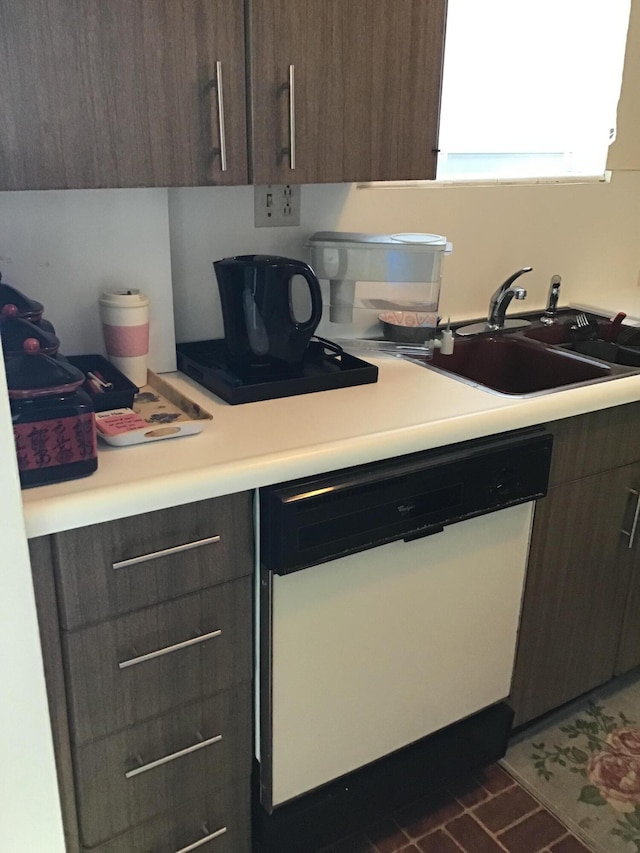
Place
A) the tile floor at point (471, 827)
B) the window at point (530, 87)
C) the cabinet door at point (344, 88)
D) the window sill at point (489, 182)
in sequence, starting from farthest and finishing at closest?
the window at point (530, 87) → the window sill at point (489, 182) → the tile floor at point (471, 827) → the cabinet door at point (344, 88)

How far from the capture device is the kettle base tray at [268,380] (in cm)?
146

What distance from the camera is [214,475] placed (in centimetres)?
116

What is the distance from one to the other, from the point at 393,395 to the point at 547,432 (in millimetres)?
312

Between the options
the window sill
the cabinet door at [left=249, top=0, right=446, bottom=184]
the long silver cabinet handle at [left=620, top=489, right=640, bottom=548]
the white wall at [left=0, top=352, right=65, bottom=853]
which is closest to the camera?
the white wall at [left=0, top=352, right=65, bottom=853]

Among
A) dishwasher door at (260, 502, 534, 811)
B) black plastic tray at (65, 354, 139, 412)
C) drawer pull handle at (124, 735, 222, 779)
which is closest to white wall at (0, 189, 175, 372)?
black plastic tray at (65, 354, 139, 412)

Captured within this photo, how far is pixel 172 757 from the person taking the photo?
128 cm

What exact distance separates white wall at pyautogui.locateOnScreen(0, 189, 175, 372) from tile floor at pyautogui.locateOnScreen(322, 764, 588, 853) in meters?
1.15

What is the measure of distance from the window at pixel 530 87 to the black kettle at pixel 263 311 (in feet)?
2.50

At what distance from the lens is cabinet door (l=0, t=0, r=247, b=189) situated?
1081 millimetres

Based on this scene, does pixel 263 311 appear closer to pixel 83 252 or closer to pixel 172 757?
pixel 83 252

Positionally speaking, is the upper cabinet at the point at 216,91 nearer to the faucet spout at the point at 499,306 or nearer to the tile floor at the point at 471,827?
the faucet spout at the point at 499,306

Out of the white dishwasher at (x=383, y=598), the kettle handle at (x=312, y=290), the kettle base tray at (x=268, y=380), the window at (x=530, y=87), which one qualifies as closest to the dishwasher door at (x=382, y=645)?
the white dishwasher at (x=383, y=598)

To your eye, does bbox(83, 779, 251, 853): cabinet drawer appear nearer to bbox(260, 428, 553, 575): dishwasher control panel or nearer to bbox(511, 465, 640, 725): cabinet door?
bbox(260, 428, 553, 575): dishwasher control panel

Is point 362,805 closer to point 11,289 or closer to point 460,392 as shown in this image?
point 460,392
